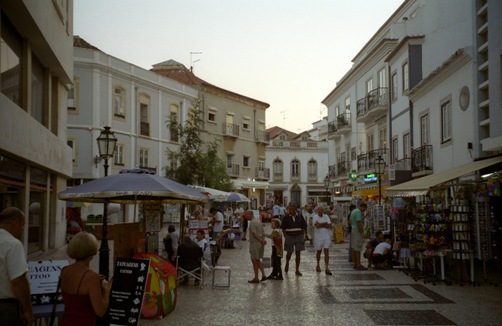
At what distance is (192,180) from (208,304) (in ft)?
56.1

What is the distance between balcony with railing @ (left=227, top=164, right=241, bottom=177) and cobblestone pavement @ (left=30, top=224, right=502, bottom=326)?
37642mm

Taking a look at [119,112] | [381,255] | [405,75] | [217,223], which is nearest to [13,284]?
[381,255]

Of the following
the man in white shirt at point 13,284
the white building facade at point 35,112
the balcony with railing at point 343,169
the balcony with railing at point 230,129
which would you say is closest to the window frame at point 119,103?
the white building facade at point 35,112

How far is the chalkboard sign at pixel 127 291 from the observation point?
7465 mm

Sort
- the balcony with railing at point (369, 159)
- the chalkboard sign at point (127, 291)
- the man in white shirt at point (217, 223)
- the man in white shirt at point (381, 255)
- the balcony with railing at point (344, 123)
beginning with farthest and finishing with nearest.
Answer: the balcony with railing at point (344, 123) → the balcony with railing at point (369, 159) → the man in white shirt at point (217, 223) → the man in white shirt at point (381, 255) → the chalkboard sign at point (127, 291)

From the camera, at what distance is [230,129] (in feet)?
172

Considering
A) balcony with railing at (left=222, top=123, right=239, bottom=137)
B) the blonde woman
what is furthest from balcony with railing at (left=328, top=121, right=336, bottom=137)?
the blonde woman

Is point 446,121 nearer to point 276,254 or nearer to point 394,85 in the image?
point 394,85

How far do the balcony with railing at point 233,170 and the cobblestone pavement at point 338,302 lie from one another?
37.6 metres

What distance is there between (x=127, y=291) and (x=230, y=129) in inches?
1766

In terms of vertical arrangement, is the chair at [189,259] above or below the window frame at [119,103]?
below

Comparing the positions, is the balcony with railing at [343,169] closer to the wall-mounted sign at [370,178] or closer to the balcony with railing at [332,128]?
the balcony with railing at [332,128]

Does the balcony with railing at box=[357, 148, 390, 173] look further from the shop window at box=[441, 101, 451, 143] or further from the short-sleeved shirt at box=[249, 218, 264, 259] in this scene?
the short-sleeved shirt at box=[249, 218, 264, 259]

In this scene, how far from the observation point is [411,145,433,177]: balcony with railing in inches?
911
